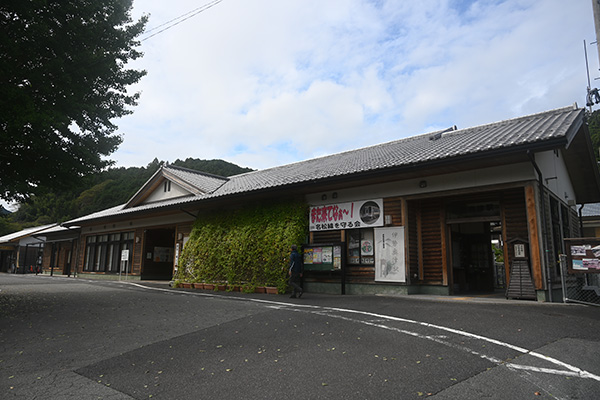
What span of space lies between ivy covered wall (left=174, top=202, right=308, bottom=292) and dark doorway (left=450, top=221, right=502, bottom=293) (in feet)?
15.8

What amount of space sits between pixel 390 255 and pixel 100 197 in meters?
44.3

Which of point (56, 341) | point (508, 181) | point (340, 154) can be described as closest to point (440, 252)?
point (508, 181)

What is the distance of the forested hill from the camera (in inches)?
1600

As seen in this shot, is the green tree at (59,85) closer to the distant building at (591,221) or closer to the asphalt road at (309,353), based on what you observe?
the asphalt road at (309,353)

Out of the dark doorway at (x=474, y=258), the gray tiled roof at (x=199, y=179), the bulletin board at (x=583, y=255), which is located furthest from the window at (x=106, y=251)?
the bulletin board at (x=583, y=255)

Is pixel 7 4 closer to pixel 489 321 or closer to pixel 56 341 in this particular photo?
pixel 56 341

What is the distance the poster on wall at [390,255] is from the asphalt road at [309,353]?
8.61ft

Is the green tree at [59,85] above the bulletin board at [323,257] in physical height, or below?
above

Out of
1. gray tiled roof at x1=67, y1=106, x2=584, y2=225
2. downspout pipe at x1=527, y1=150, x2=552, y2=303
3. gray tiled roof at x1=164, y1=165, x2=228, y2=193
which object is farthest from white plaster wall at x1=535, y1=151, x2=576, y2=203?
gray tiled roof at x1=164, y1=165, x2=228, y2=193

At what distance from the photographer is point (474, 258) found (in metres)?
12.5

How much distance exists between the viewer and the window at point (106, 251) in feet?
71.7

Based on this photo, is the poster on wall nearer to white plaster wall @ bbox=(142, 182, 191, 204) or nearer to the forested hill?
white plaster wall @ bbox=(142, 182, 191, 204)

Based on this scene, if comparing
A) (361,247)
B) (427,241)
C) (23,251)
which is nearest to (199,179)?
(361,247)

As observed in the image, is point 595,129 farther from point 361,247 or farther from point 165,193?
point 165,193
